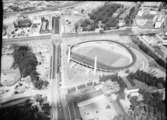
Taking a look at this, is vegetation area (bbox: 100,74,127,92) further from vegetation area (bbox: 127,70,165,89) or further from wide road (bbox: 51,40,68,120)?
wide road (bbox: 51,40,68,120)

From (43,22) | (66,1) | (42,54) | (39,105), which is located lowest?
(39,105)

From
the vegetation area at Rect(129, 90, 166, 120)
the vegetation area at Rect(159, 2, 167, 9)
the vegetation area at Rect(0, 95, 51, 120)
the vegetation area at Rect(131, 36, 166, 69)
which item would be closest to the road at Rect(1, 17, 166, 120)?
the vegetation area at Rect(0, 95, 51, 120)

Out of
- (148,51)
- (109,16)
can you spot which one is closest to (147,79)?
(148,51)

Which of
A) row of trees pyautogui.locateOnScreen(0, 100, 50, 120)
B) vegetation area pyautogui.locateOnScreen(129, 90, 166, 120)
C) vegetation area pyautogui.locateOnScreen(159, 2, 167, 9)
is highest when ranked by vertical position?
vegetation area pyautogui.locateOnScreen(159, 2, 167, 9)

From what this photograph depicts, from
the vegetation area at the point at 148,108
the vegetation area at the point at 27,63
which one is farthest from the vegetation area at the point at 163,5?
the vegetation area at the point at 27,63

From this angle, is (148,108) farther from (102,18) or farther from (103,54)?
(102,18)

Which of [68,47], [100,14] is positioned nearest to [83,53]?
[68,47]

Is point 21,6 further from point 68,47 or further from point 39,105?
point 39,105
